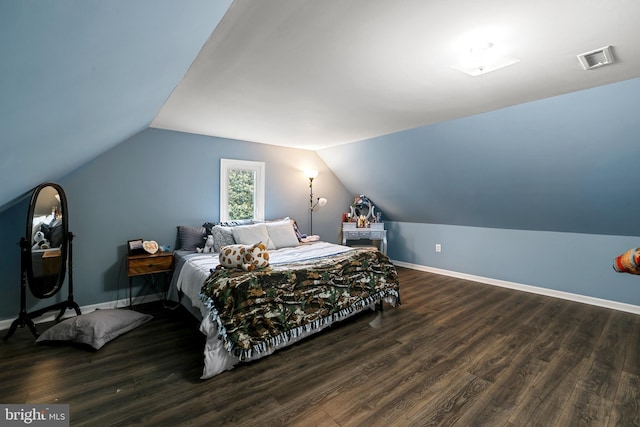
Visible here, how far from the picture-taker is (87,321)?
2.54m

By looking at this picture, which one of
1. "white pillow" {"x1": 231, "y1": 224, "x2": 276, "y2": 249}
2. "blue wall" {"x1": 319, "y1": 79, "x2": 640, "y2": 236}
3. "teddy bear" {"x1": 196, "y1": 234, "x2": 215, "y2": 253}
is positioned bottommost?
"teddy bear" {"x1": 196, "y1": 234, "x2": 215, "y2": 253}

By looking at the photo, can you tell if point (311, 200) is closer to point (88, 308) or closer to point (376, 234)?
point (376, 234)

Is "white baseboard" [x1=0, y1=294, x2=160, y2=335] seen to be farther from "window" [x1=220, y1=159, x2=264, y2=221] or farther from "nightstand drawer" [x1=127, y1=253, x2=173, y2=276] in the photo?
"window" [x1=220, y1=159, x2=264, y2=221]

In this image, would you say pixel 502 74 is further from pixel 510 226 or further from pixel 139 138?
pixel 139 138

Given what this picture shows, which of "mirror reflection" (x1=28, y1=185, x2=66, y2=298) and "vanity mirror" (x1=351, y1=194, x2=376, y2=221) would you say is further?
"vanity mirror" (x1=351, y1=194, x2=376, y2=221)

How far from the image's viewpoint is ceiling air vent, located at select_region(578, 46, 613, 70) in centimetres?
179

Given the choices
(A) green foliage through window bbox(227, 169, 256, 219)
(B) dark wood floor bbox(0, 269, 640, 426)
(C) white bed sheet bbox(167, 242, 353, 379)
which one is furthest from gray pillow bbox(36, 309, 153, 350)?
(A) green foliage through window bbox(227, 169, 256, 219)

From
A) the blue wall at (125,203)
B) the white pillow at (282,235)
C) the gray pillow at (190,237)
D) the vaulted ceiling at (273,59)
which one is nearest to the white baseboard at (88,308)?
the blue wall at (125,203)

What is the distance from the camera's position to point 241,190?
4363 mm

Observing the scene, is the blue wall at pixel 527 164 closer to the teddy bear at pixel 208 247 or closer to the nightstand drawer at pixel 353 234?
the nightstand drawer at pixel 353 234

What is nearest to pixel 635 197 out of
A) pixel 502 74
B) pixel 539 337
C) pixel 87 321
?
pixel 539 337

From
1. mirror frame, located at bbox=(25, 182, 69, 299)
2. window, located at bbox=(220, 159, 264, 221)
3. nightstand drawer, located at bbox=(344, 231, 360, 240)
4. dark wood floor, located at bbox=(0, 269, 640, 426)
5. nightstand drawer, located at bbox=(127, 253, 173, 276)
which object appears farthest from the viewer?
nightstand drawer, located at bbox=(344, 231, 360, 240)

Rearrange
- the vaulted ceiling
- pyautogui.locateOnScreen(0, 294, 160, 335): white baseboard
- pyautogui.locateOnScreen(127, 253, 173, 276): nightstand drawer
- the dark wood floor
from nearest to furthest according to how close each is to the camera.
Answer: the vaulted ceiling, the dark wood floor, pyautogui.locateOnScreen(0, 294, 160, 335): white baseboard, pyautogui.locateOnScreen(127, 253, 173, 276): nightstand drawer

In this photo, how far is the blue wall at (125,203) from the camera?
2.88 meters
